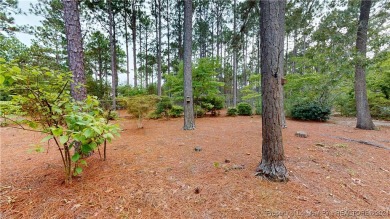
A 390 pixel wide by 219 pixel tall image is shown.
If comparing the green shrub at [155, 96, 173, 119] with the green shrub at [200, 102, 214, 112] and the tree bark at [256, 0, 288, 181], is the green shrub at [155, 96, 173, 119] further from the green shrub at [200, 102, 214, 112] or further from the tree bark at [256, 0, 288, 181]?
the tree bark at [256, 0, 288, 181]

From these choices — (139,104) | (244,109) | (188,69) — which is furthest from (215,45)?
(139,104)

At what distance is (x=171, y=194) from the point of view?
1.70 metres

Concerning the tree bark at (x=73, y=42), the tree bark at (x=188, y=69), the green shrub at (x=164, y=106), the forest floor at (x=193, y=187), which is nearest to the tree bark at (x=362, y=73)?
the forest floor at (x=193, y=187)

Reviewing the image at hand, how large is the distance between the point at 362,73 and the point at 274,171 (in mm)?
6294

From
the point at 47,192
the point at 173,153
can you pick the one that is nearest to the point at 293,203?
the point at 173,153

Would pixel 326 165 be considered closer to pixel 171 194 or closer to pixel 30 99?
pixel 171 194

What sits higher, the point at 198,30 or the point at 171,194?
the point at 198,30

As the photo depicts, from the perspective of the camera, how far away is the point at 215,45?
54.7 ft

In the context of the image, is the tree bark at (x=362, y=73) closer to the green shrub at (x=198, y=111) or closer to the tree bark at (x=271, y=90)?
the tree bark at (x=271, y=90)

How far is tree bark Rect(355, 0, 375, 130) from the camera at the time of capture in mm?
5008

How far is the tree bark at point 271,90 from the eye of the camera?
6.54 ft

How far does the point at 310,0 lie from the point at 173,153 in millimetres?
7110

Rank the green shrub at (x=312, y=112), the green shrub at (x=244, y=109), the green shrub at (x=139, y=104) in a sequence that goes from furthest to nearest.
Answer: the green shrub at (x=244, y=109), the green shrub at (x=312, y=112), the green shrub at (x=139, y=104)

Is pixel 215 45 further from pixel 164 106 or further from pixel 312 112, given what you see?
pixel 312 112
